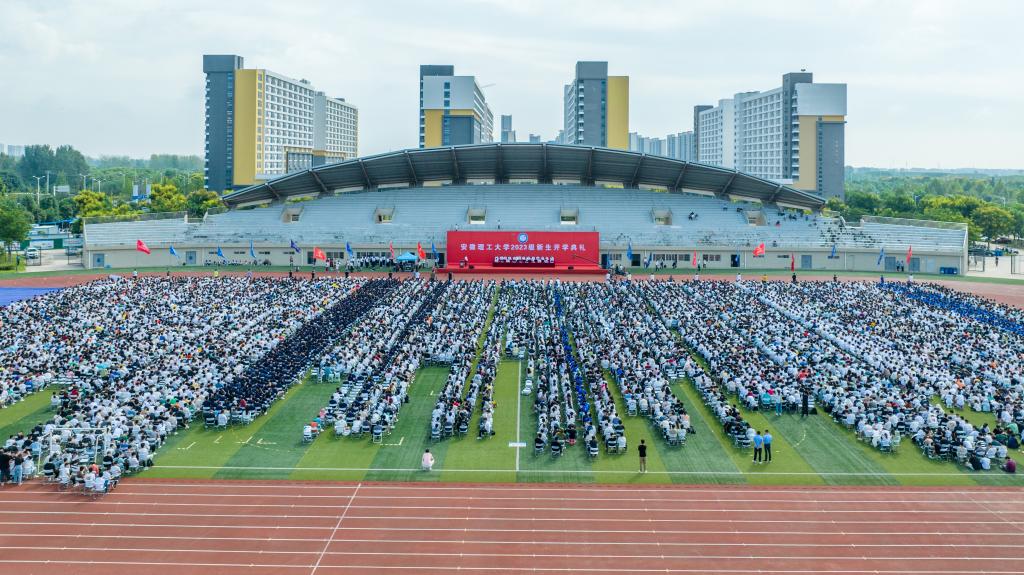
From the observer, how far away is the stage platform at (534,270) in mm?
60844

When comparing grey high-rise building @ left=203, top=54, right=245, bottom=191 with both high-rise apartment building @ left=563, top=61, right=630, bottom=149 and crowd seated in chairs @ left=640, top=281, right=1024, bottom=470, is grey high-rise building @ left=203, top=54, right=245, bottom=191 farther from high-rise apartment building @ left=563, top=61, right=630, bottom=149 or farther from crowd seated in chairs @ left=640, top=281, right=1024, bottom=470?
crowd seated in chairs @ left=640, top=281, right=1024, bottom=470

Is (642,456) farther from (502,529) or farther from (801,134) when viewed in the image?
(801,134)

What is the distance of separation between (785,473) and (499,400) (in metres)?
9.99

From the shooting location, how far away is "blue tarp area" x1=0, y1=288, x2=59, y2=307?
1877 inches

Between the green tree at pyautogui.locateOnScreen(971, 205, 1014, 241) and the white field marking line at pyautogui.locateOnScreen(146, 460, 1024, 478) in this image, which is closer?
the white field marking line at pyautogui.locateOnScreen(146, 460, 1024, 478)

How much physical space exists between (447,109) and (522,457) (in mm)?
115263

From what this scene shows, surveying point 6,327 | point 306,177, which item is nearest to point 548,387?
point 6,327

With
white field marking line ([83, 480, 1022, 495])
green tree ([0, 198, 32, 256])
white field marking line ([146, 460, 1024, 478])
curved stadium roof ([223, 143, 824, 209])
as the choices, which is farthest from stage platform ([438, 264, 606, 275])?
white field marking line ([83, 480, 1022, 495])

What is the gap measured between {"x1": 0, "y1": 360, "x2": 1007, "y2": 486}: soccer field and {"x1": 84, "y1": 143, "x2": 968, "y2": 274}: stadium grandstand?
39.4m

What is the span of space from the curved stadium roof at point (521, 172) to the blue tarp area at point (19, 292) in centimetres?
2192

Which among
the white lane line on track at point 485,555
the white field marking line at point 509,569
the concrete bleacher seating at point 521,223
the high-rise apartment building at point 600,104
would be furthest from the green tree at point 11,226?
the high-rise apartment building at point 600,104

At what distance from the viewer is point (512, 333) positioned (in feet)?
113

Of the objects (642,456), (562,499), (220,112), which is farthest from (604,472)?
(220,112)

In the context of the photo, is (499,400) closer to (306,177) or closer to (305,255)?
(305,255)
